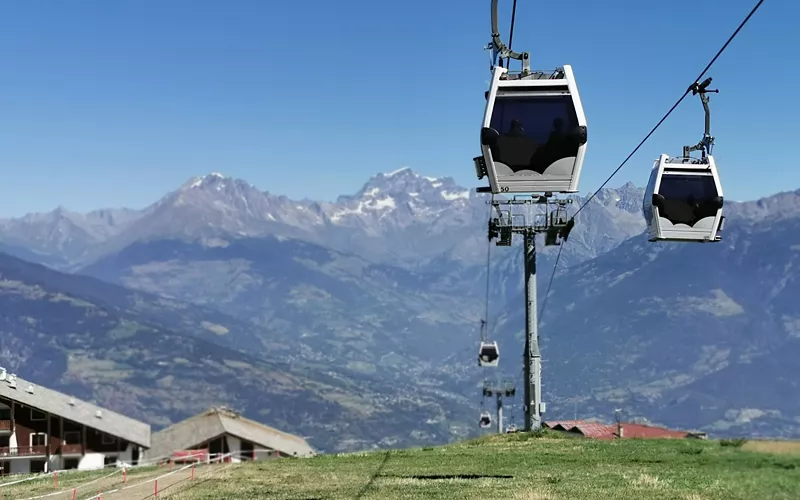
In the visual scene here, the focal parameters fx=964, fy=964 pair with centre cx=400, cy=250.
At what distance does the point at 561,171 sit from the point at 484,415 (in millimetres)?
98208

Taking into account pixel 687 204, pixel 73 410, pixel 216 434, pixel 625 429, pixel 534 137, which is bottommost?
pixel 216 434

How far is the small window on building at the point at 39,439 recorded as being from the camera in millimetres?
126438

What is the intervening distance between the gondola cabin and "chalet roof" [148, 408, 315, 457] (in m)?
134

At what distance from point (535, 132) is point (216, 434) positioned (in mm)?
140063

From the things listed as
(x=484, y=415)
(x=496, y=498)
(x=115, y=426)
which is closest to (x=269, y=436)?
Result: (x=115, y=426)

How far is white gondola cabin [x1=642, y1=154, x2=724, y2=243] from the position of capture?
29.9m

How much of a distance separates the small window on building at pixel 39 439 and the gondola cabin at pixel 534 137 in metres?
117

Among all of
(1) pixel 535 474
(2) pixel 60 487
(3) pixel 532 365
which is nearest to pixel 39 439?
(3) pixel 532 365

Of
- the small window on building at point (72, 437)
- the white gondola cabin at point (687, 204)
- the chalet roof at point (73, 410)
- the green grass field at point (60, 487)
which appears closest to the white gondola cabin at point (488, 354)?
the green grass field at point (60, 487)

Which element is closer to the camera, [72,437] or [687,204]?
[687,204]

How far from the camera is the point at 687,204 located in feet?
98.6

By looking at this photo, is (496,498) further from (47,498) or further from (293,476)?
(47,498)

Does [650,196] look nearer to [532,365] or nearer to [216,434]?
[532,365]

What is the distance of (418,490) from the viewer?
84.4ft
